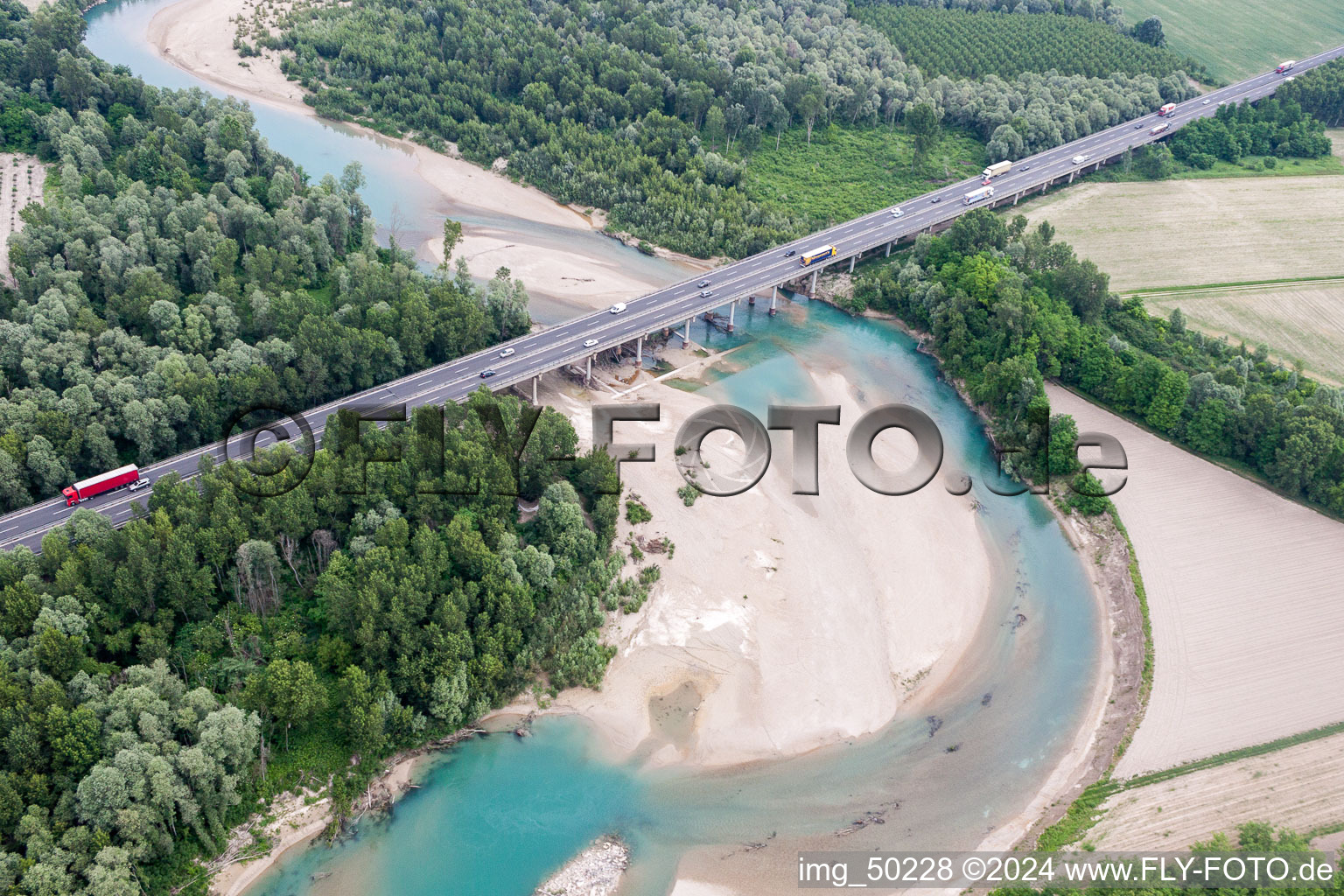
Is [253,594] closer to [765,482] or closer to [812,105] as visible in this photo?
[765,482]

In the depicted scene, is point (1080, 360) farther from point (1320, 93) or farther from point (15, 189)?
point (15, 189)

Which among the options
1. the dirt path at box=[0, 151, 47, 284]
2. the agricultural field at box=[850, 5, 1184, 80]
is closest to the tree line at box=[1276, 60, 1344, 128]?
the agricultural field at box=[850, 5, 1184, 80]

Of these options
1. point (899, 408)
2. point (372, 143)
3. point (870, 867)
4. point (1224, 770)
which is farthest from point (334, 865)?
point (372, 143)

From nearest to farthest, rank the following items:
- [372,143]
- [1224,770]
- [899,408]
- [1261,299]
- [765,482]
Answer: [1224,770], [765,482], [899,408], [1261,299], [372,143]

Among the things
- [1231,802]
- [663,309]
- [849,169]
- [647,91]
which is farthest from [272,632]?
[849,169]

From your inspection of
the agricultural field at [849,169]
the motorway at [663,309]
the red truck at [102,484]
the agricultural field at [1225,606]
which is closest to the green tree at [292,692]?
the motorway at [663,309]
